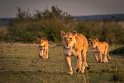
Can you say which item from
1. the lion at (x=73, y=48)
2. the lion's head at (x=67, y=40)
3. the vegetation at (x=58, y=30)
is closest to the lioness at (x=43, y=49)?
the lion at (x=73, y=48)

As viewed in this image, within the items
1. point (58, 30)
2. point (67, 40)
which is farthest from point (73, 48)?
point (58, 30)

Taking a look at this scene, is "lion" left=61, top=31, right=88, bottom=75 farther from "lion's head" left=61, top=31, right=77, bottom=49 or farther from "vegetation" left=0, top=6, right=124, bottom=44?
"vegetation" left=0, top=6, right=124, bottom=44

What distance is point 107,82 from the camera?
44.4 feet

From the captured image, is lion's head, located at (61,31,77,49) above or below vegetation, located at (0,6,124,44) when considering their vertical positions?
above

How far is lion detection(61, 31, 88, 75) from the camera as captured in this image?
14.4m

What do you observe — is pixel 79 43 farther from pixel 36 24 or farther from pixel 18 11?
pixel 18 11

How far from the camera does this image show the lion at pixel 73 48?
14438 mm

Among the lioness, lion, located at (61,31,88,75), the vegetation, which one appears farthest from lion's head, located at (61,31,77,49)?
the vegetation

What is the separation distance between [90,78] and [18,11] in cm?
5053

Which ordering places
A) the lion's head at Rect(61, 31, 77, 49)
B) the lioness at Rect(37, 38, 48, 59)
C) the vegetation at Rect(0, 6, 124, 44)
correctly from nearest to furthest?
the lion's head at Rect(61, 31, 77, 49) < the lioness at Rect(37, 38, 48, 59) < the vegetation at Rect(0, 6, 124, 44)

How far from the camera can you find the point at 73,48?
14.8m

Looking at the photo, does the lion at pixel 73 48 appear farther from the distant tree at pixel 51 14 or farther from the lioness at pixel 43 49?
the distant tree at pixel 51 14

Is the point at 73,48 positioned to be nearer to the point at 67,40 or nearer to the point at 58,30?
the point at 67,40

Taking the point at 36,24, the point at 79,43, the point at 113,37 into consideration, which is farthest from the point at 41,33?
the point at 79,43
